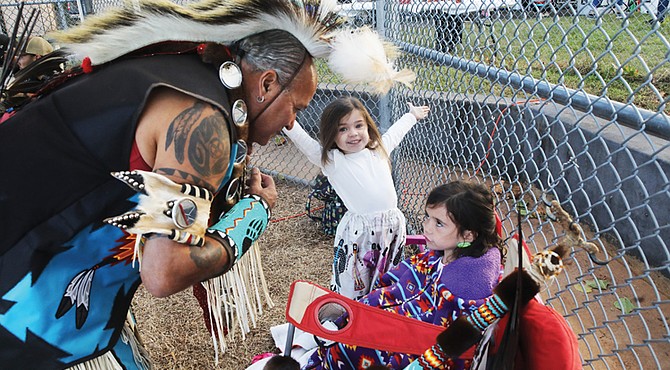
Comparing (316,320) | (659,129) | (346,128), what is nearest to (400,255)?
(346,128)

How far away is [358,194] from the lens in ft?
9.68

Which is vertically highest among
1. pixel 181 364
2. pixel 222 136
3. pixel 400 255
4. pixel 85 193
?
pixel 222 136

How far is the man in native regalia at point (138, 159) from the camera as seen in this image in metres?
1.26

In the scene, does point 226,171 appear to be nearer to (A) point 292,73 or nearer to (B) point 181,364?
(A) point 292,73

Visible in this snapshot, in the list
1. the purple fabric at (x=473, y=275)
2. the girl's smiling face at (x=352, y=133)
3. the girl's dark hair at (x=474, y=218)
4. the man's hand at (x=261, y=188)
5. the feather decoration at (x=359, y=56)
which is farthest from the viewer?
the girl's smiling face at (x=352, y=133)

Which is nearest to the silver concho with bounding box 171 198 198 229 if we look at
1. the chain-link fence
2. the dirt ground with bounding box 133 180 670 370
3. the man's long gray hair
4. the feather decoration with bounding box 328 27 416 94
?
the man's long gray hair

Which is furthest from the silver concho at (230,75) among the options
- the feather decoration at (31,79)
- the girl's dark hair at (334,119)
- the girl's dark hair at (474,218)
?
the girl's dark hair at (334,119)

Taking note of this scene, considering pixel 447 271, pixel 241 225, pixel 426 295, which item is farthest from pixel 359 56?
pixel 426 295

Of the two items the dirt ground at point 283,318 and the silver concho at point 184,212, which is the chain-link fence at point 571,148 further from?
the silver concho at point 184,212

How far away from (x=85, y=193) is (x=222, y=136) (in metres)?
0.44

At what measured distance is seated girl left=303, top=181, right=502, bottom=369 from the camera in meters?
2.03

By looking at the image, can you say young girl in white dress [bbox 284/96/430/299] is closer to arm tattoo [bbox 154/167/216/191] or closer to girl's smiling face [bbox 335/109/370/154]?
girl's smiling face [bbox 335/109/370/154]

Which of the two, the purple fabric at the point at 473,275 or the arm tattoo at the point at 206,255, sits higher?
the arm tattoo at the point at 206,255

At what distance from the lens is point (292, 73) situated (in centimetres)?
159
